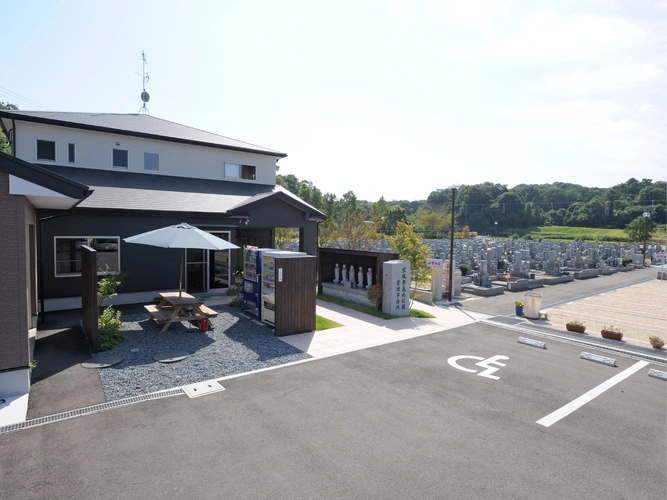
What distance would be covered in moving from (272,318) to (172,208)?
20.2 ft

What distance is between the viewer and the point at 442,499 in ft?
13.8

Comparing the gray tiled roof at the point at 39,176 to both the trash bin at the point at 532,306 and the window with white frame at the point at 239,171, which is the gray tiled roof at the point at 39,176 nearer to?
the window with white frame at the point at 239,171

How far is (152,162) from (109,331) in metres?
10.3

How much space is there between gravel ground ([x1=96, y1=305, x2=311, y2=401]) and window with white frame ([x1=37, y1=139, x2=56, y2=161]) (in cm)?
825

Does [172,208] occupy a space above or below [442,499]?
above

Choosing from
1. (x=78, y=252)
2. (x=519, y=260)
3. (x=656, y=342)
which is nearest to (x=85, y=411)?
(x=78, y=252)

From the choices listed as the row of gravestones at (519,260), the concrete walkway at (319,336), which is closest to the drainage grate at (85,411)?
the concrete walkway at (319,336)

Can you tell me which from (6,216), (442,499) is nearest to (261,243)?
(6,216)

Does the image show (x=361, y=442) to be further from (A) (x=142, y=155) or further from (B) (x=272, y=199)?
(A) (x=142, y=155)

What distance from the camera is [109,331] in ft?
30.1

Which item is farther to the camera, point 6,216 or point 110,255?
point 110,255

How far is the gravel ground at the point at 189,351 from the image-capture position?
7117 millimetres

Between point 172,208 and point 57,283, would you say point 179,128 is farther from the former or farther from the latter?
point 57,283

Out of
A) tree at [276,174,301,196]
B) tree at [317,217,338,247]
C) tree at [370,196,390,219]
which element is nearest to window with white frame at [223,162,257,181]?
tree at [317,217,338,247]
